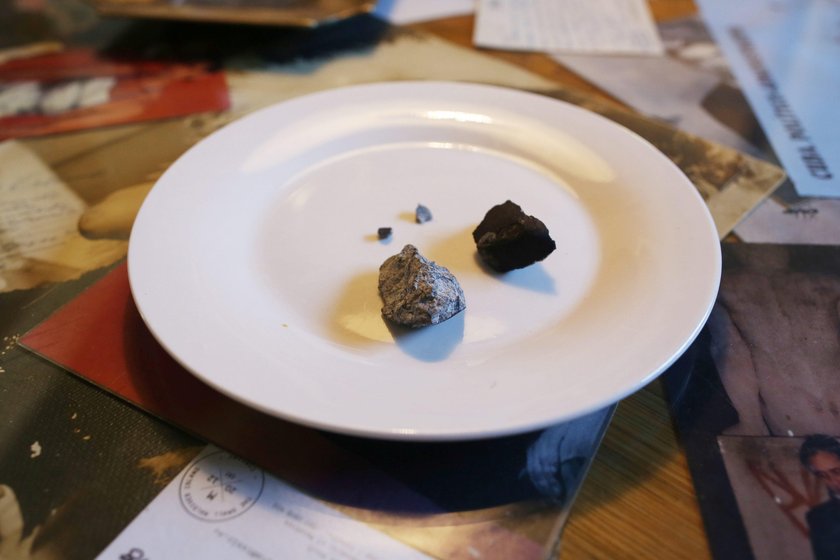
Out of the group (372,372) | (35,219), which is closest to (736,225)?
(372,372)

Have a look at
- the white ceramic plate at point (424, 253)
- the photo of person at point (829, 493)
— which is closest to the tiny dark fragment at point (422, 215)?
the white ceramic plate at point (424, 253)

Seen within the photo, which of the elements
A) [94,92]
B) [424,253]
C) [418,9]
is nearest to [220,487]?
[424,253]

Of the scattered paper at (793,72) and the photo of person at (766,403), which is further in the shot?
the scattered paper at (793,72)

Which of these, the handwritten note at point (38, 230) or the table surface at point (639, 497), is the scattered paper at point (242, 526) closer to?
the table surface at point (639, 497)

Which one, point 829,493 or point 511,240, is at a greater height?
point 511,240

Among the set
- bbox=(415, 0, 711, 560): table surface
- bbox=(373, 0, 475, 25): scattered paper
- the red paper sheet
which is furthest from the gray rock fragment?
bbox=(373, 0, 475, 25): scattered paper

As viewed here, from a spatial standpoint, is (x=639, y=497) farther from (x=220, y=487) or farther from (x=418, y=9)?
(x=418, y=9)

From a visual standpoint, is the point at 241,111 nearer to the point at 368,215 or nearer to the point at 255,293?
the point at 368,215
